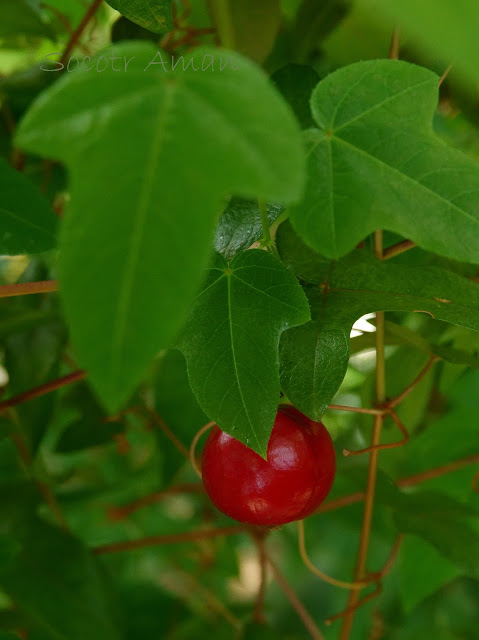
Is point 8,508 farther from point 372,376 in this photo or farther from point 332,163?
point 332,163

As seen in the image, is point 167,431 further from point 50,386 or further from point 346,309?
point 346,309

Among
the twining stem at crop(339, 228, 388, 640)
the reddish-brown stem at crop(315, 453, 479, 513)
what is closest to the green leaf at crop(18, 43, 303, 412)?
the twining stem at crop(339, 228, 388, 640)

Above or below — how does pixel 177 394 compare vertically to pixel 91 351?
below

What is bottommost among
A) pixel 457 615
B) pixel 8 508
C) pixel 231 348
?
pixel 457 615

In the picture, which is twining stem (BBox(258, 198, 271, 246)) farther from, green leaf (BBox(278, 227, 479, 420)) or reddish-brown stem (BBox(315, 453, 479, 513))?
reddish-brown stem (BBox(315, 453, 479, 513))

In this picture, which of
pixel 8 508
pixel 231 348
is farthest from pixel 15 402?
pixel 231 348
